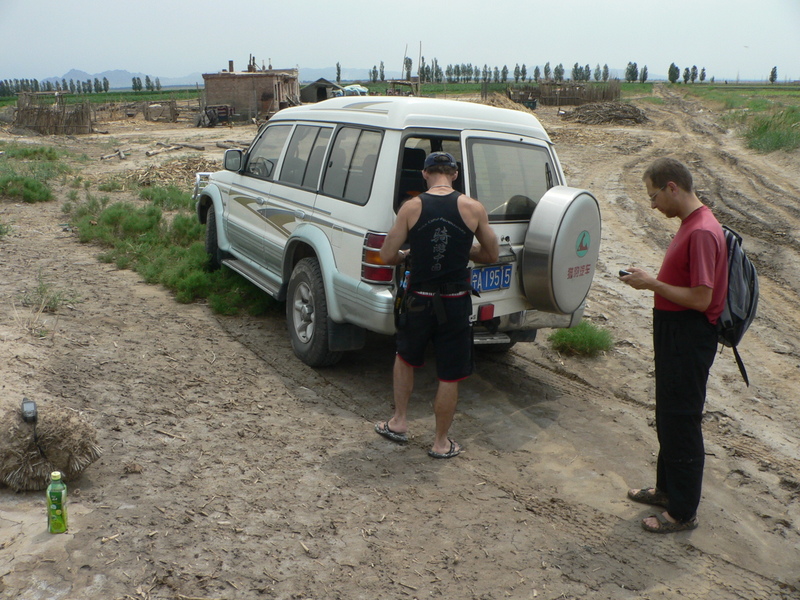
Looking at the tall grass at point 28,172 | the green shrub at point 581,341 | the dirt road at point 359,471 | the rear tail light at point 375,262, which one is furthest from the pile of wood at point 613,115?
the rear tail light at point 375,262

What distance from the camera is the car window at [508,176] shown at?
5254mm

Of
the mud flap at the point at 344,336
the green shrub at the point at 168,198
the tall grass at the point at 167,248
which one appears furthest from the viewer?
the green shrub at the point at 168,198

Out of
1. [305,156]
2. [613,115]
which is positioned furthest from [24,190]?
[613,115]

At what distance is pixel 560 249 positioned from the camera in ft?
16.5

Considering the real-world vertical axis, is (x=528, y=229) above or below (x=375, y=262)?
above

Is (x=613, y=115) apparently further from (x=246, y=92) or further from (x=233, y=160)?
(x=233, y=160)

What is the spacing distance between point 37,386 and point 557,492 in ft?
11.8

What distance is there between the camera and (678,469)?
3.76m

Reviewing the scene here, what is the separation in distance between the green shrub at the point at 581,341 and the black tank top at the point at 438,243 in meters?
2.61

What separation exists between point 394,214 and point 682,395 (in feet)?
7.39

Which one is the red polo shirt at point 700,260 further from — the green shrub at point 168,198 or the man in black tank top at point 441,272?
the green shrub at point 168,198

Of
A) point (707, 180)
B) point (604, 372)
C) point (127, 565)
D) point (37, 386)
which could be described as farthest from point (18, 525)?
point (707, 180)

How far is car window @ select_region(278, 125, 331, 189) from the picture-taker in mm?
5875

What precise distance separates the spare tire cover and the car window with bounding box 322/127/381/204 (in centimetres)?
125
